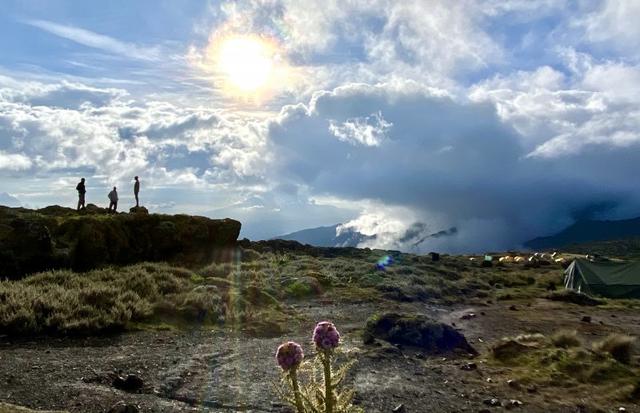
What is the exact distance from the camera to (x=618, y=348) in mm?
15281

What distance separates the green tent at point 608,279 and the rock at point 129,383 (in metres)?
31.8

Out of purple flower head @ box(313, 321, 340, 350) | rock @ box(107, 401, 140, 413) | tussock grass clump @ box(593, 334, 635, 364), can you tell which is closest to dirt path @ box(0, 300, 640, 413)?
rock @ box(107, 401, 140, 413)

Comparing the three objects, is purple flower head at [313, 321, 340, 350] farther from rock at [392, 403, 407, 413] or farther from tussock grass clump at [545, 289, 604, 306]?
tussock grass clump at [545, 289, 604, 306]

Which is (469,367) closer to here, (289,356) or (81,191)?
(289,356)

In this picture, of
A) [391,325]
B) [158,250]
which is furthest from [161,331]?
[158,250]

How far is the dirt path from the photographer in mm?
9688

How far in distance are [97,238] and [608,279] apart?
30.6 metres

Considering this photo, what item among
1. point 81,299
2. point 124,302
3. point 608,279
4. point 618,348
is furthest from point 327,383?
point 608,279

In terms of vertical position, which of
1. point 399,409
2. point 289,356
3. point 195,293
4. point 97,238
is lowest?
point 399,409

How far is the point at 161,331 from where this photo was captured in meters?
16.5

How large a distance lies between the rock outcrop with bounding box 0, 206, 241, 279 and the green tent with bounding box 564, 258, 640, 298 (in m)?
23.1

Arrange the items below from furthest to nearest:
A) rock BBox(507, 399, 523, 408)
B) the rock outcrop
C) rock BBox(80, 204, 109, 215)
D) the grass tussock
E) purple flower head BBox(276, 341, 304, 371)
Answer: rock BBox(80, 204, 109, 215) < the rock outcrop < the grass tussock < rock BBox(507, 399, 523, 408) < purple flower head BBox(276, 341, 304, 371)

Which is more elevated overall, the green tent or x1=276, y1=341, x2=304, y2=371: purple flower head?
x1=276, y1=341, x2=304, y2=371: purple flower head

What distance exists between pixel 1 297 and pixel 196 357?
23.5ft
